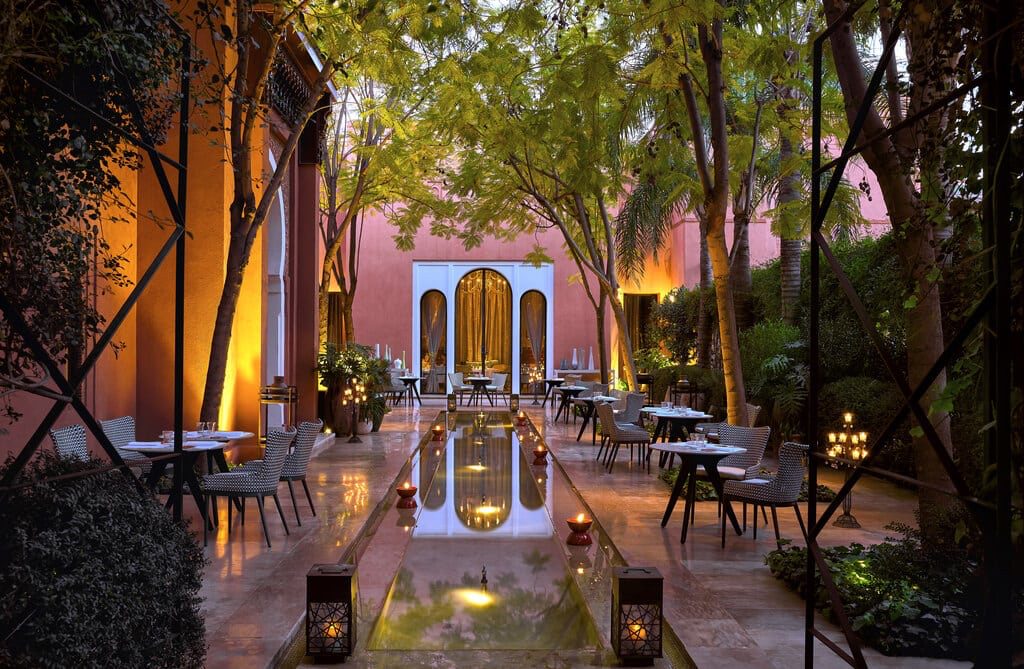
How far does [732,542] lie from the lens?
708cm

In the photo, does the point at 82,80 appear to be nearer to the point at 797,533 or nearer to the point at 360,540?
the point at 360,540

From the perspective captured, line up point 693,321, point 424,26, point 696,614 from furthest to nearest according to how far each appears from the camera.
→ point 693,321 < point 424,26 < point 696,614

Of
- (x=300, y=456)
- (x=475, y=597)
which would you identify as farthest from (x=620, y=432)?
(x=475, y=597)

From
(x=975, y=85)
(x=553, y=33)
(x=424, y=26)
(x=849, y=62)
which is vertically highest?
(x=553, y=33)

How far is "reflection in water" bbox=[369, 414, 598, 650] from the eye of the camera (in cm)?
491

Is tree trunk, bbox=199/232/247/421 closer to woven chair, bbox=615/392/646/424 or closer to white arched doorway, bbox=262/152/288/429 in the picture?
white arched doorway, bbox=262/152/288/429

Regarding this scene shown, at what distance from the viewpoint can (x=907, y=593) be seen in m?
4.84

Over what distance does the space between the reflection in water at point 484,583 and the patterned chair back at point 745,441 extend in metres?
1.80

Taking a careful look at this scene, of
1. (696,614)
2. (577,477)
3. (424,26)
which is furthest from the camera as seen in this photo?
(577,477)

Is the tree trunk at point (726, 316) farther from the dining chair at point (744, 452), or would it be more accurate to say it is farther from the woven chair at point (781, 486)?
the woven chair at point (781, 486)

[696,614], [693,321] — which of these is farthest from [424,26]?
[693,321]

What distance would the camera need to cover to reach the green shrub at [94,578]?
105 inches

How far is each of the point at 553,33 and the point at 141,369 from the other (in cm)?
801

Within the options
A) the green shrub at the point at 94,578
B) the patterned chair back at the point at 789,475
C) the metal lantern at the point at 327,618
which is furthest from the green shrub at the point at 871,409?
the green shrub at the point at 94,578
